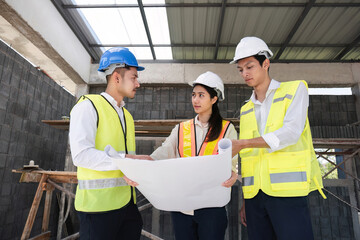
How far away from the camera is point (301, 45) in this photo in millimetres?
7449

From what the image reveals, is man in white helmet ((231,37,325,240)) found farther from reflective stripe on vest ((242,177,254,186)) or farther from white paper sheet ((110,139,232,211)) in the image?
white paper sheet ((110,139,232,211))

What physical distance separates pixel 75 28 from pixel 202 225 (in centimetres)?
675

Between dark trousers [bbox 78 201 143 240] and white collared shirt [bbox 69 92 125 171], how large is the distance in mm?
342

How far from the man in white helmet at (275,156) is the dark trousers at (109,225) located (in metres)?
0.89

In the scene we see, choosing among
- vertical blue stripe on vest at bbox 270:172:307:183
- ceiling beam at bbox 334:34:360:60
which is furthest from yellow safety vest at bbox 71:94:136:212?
ceiling beam at bbox 334:34:360:60

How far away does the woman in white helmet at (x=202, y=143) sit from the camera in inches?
64.7

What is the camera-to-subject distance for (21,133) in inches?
217

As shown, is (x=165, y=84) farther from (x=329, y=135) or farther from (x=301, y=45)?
(x=329, y=135)

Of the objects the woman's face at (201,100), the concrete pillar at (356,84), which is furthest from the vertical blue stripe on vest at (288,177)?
the concrete pillar at (356,84)

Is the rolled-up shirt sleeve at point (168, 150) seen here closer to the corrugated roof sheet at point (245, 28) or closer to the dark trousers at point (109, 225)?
the dark trousers at point (109, 225)

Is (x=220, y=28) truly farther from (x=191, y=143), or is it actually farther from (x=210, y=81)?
(x=191, y=143)

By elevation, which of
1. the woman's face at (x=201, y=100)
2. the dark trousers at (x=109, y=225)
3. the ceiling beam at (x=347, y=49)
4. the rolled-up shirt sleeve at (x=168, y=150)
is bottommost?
the dark trousers at (x=109, y=225)

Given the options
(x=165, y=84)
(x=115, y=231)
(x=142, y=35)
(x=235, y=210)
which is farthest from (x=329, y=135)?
(x=115, y=231)

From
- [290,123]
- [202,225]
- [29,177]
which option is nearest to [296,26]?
[290,123]
